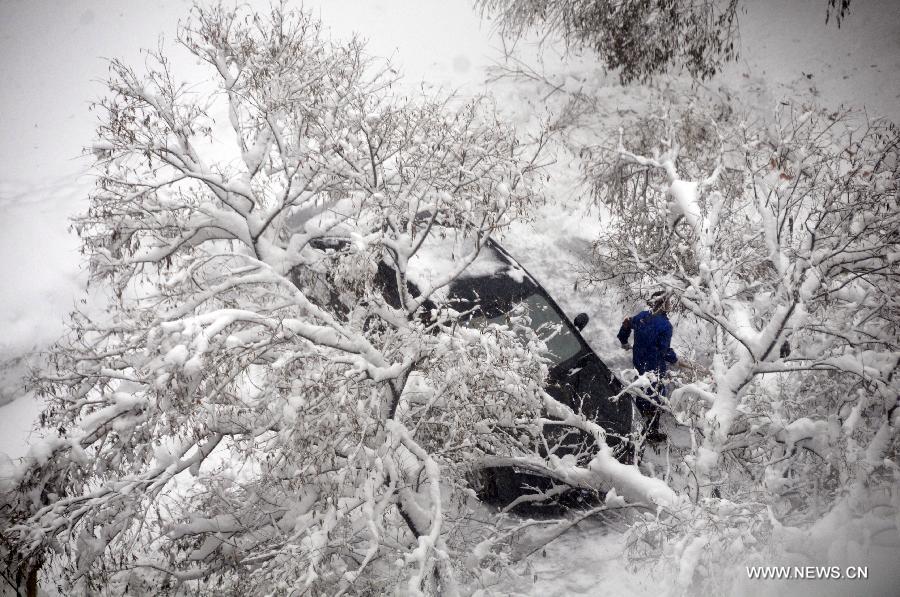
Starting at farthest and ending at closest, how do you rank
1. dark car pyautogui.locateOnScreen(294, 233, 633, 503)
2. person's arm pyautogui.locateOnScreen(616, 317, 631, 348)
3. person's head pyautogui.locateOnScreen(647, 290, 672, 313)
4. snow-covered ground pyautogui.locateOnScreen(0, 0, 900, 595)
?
snow-covered ground pyautogui.locateOnScreen(0, 0, 900, 595)
person's arm pyautogui.locateOnScreen(616, 317, 631, 348)
person's head pyautogui.locateOnScreen(647, 290, 672, 313)
dark car pyautogui.locateOnScreen(294, 233, 633, 503)

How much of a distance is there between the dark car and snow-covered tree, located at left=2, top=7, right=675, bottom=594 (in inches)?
18.2

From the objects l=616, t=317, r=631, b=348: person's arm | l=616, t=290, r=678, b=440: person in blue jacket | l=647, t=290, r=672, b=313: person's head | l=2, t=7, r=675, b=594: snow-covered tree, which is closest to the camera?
l=2, t=7, r=675, b=594: snow-covered tree

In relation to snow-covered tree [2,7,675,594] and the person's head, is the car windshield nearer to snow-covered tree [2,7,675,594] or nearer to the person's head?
snow-covered tree [2,7,675,594]

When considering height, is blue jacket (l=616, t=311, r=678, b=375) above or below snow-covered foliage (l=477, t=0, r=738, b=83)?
below

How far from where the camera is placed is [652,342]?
7.52 metres

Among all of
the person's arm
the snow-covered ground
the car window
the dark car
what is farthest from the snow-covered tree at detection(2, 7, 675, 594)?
the snow-covered ground

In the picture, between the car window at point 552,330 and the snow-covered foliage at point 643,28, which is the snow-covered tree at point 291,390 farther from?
the snow-covered foliage at point 643,28

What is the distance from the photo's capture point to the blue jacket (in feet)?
24.3

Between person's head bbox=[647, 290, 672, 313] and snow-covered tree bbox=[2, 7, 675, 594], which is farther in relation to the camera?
person's head bbox=[647, 290, 672, 313]

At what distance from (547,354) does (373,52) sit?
8103 millimetres

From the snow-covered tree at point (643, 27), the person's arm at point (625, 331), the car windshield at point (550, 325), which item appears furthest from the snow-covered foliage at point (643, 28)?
the car windshield at point (550, 325)

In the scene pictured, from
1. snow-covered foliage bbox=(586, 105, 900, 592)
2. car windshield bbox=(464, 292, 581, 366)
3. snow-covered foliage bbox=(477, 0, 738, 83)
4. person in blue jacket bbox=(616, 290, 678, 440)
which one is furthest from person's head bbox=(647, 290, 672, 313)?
snow-covered foliage bbox=(477, 0, 738, 83)

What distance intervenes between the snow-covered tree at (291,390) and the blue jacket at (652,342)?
6.30ft

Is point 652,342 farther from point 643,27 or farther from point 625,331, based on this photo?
point 643,27
